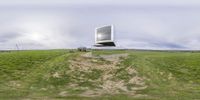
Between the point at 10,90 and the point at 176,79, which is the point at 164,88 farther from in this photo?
the point at 10,90

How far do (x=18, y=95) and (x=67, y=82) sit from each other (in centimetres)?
1319

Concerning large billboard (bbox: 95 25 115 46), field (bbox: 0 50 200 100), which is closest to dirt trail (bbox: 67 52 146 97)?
field (bbox: 0 50 200 100)

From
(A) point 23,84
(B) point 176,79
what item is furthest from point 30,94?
(B) point 176,79

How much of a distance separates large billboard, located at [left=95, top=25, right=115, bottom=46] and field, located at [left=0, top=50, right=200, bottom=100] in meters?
3.33

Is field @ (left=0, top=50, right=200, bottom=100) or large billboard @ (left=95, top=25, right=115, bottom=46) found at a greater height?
large billboard @ (left=95, top=25, right=115, bottom=46)

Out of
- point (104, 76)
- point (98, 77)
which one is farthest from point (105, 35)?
point (98, 77)

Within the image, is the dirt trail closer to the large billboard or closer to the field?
the field

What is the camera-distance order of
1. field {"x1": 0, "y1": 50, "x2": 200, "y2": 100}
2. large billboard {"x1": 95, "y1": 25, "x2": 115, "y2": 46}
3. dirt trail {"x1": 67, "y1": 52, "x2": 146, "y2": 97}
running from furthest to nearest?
large billboard {"x1": 95, "y1": 25, "x2": 115, "y2": 46} < dirt trail {"x1": 67, "y1": 52, "x2": 146, "y2": 97} < field {"x1": 0, "y1": 50, "x2": 200, "y2": 100}

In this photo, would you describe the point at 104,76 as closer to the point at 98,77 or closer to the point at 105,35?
the point at 98,77

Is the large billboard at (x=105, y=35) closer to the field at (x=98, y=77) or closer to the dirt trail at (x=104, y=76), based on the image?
the field at (x=98, y=77)

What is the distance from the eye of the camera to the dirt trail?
72125 millimetres

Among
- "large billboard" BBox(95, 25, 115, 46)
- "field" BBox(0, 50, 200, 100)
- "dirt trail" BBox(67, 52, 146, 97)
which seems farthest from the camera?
"large billboard" BBox(95, 25, 115, 46)

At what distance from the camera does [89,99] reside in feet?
206

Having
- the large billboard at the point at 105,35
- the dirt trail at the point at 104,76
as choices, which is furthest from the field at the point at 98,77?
the large billboard at the point at 105,35
